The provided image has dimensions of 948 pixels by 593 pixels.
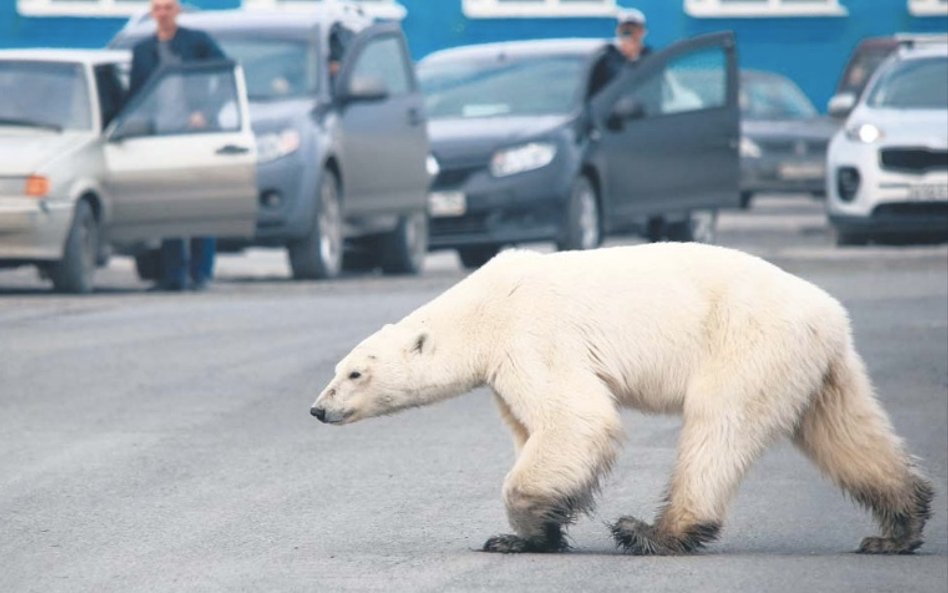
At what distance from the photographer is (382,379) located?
809 cm

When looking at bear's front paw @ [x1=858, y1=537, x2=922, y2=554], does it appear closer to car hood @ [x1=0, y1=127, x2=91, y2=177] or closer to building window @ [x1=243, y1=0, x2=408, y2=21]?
car hood @ [x1=0, y1=127, x2=91, y2=177]

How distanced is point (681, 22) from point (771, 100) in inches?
234

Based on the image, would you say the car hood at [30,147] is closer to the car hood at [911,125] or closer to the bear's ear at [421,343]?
the car hood at [911,125]

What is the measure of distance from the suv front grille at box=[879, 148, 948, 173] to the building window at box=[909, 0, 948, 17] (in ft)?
58.9

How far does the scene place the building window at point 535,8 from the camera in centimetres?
3881

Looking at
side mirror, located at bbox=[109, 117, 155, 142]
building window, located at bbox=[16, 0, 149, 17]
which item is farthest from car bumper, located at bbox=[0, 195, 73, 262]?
building window, located at bbox=[16, 0, 149, 17]

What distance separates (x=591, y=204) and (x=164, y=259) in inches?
152

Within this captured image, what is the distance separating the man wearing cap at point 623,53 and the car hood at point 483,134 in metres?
0.79

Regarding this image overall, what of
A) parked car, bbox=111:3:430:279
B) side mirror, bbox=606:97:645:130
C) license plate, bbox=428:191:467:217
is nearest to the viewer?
parked car, bbox=111:3:430:279

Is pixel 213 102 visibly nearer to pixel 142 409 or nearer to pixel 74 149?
pixel 74 149

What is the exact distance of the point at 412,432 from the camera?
1135cm

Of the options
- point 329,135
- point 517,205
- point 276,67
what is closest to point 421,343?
point 329,135

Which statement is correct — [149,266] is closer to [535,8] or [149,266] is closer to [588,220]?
[588,220]

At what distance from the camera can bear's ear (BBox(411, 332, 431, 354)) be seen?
8.04 metres
